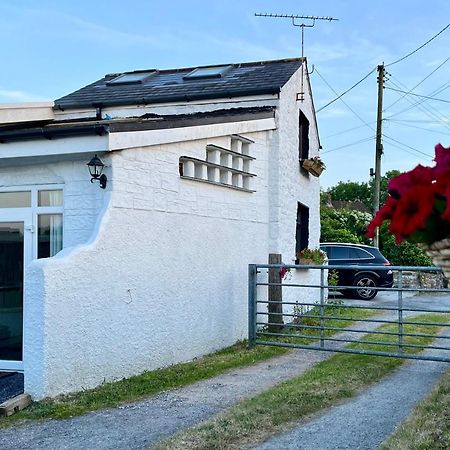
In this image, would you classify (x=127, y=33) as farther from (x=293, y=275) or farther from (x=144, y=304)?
(x=144, y=304)

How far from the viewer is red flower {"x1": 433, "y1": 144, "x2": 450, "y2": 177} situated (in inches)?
55.1

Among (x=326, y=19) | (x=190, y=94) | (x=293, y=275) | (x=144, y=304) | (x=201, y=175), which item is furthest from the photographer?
(x=326, y=19)

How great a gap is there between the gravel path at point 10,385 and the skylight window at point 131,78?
27.0ft

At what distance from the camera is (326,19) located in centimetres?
1293

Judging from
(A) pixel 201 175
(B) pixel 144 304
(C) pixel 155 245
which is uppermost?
(A) pixel 201 175

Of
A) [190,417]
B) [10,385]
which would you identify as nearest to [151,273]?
[10,385]

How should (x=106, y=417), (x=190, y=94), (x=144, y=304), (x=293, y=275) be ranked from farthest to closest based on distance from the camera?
1. (x=293, y=275)
2. (x=190, y=94)
3. (x=144, y=304)
4. (x=106, y=417)

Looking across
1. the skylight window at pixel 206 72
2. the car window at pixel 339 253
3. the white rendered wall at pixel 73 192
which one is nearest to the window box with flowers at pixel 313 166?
the skylight window at pixel 206 72

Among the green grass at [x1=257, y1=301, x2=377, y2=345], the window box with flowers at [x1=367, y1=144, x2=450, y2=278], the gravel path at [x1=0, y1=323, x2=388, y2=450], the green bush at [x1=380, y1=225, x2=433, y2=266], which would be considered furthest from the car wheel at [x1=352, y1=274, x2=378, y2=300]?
the window box with flowers at [x1=367, y1=144, x2=450, y2=278]

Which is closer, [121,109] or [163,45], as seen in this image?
[121,109]

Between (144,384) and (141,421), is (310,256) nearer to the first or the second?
(144,384)

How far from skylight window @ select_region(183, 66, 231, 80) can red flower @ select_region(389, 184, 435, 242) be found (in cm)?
1152

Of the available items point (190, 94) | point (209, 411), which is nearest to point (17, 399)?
point (209, 411)

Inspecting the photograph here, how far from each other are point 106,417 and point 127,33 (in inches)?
393
